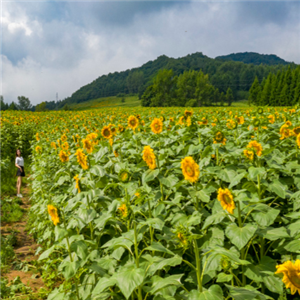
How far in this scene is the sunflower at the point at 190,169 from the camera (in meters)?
1.98

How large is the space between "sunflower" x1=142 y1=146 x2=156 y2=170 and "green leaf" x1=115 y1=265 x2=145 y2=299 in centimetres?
107

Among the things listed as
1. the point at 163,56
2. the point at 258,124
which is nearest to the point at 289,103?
the point at 258,124

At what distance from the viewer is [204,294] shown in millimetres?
1333

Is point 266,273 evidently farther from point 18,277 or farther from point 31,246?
point 31,246

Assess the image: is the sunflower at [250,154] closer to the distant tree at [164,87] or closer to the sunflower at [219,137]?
the sunflower at [219,137]

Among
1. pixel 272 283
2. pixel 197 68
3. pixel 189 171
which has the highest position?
pixel 197 68

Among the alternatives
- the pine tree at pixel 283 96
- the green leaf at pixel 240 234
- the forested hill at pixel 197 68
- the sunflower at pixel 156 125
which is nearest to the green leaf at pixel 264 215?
the green leaf at pixel 240 234

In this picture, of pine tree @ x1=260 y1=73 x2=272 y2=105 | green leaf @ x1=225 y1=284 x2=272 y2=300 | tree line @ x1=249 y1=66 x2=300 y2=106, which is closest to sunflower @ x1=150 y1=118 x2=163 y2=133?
green leaf @ x1=225 y1=284 x2=272 y2=300

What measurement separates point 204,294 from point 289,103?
51543mm

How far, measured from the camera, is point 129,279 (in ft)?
4.76

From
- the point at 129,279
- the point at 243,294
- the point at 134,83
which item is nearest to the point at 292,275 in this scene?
the point at 243,294

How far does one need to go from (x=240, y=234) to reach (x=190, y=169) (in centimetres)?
60

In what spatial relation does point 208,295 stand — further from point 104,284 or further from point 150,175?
point 150,175

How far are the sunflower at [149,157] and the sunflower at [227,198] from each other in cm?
83
